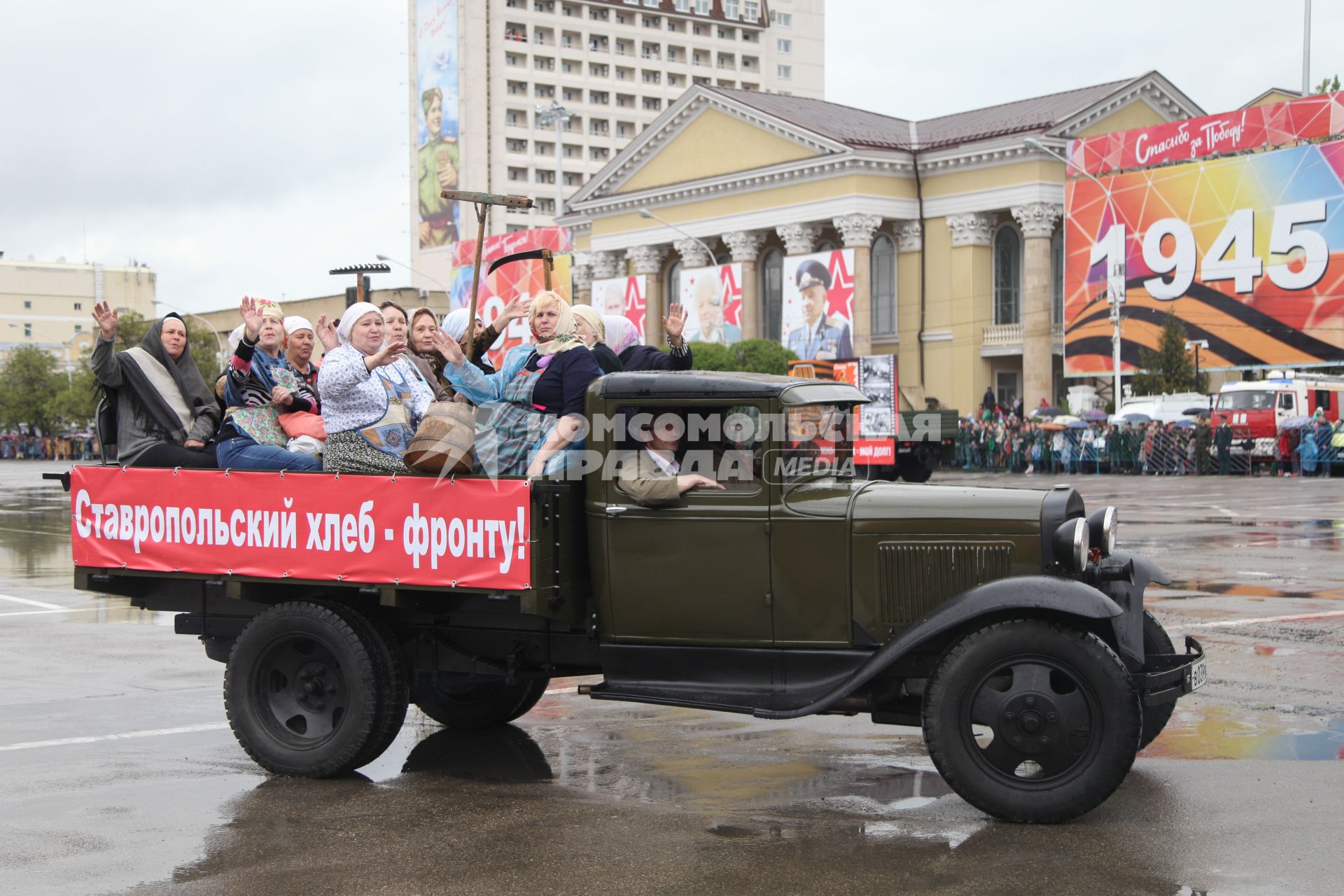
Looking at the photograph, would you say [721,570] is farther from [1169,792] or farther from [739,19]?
[739,19]

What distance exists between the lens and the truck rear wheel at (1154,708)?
6.74m

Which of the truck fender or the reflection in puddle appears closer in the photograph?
the truck fender

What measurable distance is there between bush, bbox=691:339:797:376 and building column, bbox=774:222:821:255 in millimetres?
8471

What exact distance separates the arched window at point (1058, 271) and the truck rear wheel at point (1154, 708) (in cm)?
5410

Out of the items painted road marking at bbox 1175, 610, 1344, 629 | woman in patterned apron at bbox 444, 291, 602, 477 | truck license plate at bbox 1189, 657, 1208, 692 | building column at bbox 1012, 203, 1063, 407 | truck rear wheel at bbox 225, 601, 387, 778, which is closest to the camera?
truck license plate at bbox 1189, 657, 1208, 692

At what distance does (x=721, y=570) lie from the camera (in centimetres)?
655

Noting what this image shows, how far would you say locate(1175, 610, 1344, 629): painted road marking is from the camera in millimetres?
11094

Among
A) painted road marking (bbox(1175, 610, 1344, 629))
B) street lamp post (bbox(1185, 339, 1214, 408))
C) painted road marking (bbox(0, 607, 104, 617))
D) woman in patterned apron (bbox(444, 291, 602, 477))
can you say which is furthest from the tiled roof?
woman in patterned apron (bbox(444, 291, 602, 477))

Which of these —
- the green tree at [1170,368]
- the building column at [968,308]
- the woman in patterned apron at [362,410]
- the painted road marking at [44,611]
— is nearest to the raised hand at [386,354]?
the woman in patterned apron at [362,410]

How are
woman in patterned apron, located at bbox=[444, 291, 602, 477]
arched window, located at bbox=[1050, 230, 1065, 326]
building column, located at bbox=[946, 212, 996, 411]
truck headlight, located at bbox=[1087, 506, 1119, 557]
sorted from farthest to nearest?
building column, located at bbox=[946, 212, 996, 411] < arched window, located at bbox=[1050, 230, 1065, 326] < woman in patterned apron, located at bbox=[444, 291, 602, 477] < truck headlight, located at bbox=[1087, 506, 1119, 557]

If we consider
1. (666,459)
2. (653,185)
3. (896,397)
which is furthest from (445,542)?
(653,185)

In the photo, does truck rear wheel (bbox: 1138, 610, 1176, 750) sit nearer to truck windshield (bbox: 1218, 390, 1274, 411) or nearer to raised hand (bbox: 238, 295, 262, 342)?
raised hand (bbox: 238, 295, 262, 342)

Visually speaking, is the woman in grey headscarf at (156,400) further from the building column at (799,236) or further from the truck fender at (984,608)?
the building column at (799,236)

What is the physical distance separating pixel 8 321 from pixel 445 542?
146 meters
